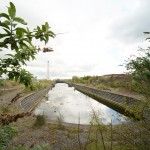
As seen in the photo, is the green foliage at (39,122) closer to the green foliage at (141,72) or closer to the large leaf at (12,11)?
the green foliage at (141,72)

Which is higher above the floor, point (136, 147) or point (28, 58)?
point (28, 58)

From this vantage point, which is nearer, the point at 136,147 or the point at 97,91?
the point at 136,147

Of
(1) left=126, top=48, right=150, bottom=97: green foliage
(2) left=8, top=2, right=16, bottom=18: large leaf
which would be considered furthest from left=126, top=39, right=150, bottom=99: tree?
(2) left=8, top=2, right=16, bottom=18: large leaf

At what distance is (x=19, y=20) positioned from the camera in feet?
7.83

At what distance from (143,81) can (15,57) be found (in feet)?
16.1

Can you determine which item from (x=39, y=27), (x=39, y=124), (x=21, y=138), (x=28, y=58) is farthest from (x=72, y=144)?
(x=39, y=27)

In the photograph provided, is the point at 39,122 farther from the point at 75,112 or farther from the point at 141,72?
the point at 75,112

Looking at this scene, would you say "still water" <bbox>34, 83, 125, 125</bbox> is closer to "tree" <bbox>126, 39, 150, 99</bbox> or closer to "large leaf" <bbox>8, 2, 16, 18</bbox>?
"tree" <bbox>126, 39, 150, 99</bbox>

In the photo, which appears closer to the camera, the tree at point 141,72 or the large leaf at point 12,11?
the large leaf at point 12,11

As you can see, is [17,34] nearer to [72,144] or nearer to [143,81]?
[143,81]

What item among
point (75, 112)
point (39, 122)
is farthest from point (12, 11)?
point (75, 112)

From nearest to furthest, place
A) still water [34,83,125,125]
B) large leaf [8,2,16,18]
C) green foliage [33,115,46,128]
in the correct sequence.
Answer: large leaf [8,2,16,18] → green foliage [33,115,46,128] → still water [34,83,125,125]

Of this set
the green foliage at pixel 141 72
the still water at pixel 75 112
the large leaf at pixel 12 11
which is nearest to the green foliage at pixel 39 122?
the still water at pixel 75 112

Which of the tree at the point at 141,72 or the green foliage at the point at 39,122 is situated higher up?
the tree at the point at 141,72
